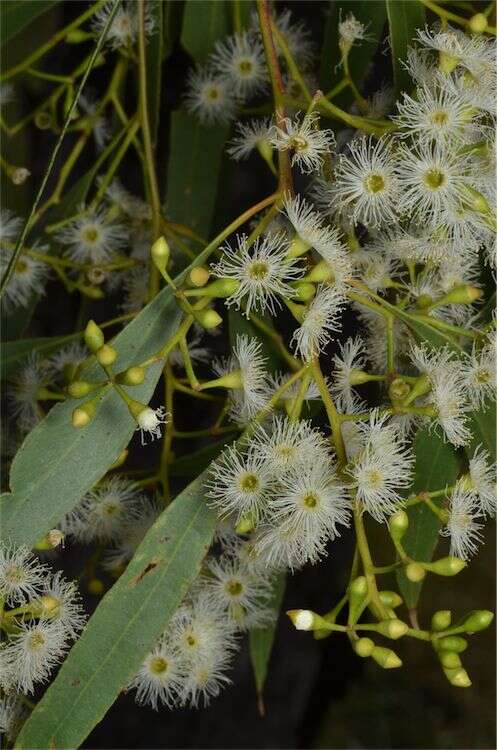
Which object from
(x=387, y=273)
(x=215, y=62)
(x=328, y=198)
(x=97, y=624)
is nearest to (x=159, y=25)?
(x=215, y=62)

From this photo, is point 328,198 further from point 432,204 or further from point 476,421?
point 476,421

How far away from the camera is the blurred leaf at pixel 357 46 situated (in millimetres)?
1382

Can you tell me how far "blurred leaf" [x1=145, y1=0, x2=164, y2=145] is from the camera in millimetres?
1400

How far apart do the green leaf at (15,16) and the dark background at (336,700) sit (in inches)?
46.5

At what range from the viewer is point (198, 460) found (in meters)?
1.26

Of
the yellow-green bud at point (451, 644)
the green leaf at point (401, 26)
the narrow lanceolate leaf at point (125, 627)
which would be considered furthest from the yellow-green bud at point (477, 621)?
the green leaf at point (401, 26)

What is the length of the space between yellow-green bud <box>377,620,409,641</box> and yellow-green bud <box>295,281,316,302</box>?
336 mm

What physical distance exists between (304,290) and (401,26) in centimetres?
40

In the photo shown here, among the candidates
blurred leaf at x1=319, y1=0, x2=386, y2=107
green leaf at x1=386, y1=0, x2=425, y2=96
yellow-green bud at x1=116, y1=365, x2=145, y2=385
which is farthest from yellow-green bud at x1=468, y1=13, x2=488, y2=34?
yellow-green bud at x1=116, y1=365, x2=145, y2=385

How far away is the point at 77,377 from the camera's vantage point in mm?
1082

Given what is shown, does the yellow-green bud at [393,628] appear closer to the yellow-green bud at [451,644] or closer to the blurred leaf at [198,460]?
the yellow-green bud at [451,644]

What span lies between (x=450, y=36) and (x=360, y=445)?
45 centimetres

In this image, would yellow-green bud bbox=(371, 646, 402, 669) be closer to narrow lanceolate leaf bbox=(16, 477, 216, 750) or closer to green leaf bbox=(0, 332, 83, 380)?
narrow lanceolate leaf bbox=(16, 477, 216, 750)

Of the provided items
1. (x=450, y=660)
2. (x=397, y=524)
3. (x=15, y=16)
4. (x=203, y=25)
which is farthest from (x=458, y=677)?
(x=15, y=16)
